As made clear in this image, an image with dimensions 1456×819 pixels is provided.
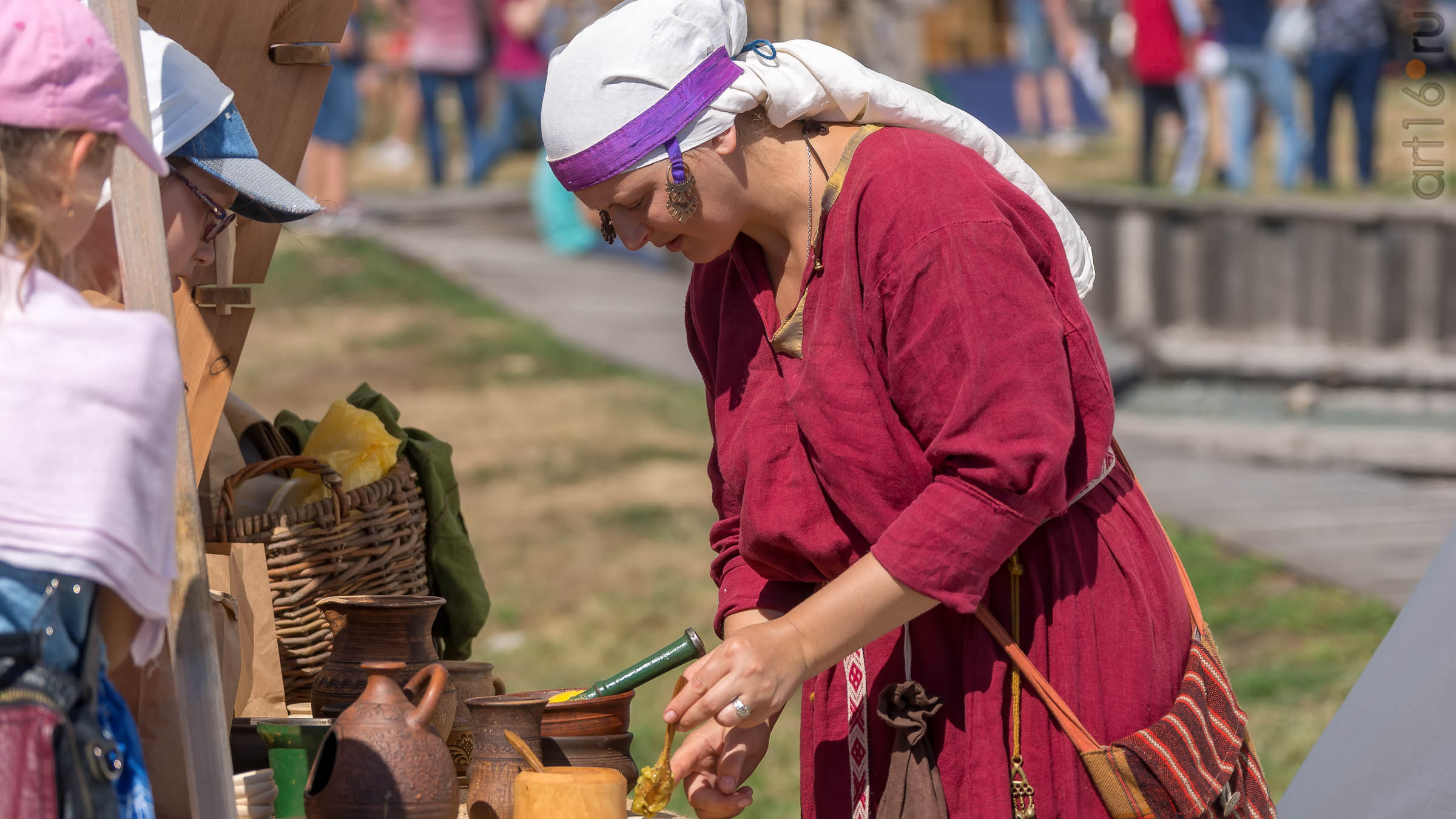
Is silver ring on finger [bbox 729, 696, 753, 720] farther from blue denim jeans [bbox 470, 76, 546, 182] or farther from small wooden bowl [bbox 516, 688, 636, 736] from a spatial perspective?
blue denim jeans [bbox 470, 76, 546, 182]

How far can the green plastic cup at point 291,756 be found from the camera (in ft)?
6.19

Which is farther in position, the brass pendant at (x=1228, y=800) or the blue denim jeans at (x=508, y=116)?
the blue denim jeans at (x=508, y=116)

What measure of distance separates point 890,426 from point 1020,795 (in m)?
0.46

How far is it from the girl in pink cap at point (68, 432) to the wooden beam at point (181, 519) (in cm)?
14

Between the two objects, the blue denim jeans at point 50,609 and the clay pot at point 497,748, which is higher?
the blue denim jeans at point 50,609

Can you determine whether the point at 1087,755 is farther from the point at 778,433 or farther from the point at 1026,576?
the point at 778,433

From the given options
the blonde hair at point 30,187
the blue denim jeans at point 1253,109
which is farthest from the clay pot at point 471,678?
the blue denim jeans at point 1253,109

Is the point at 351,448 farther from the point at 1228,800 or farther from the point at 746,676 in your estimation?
the point at 1228,800

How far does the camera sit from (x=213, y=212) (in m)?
1.84

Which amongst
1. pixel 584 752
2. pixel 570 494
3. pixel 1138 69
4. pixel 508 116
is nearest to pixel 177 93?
pixel 584 752

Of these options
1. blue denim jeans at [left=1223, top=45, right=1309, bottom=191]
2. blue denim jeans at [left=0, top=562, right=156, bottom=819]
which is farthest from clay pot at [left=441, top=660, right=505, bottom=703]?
blue denim jeans at [left=1223, top=45, right=1309, bottom=191]

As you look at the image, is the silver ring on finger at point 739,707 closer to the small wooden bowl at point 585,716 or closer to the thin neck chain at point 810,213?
the small wooden bowl at point 585,716

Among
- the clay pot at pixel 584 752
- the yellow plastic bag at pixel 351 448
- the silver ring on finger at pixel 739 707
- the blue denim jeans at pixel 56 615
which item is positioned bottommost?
the clay pot at pixel 584 752


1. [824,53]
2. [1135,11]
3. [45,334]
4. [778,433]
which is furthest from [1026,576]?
[1135,11]
